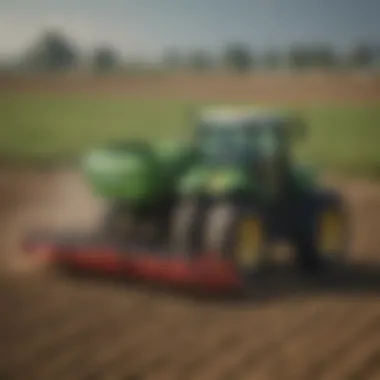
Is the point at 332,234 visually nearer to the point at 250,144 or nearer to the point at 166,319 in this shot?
the point at 250,144

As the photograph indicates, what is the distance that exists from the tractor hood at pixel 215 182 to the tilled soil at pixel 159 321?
0.72ft

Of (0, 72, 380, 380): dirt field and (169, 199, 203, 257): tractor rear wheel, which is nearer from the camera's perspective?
(0, 72, 380, 380): dirt field

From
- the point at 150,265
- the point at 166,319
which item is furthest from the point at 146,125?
the point at 166,319

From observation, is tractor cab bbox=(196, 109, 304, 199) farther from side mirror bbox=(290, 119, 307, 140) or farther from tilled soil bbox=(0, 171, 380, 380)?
tilled soil bbox=(0, 171, 380, 380)

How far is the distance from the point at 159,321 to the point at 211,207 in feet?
1.19

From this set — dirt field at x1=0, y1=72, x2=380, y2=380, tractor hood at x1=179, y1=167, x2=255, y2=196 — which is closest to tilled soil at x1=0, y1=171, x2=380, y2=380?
dirt field at x1=0, y1=72, x2=380, y2=380

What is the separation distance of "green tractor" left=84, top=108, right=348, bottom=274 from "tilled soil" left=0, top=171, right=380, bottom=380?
0.20 feet

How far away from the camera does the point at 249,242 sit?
232cm

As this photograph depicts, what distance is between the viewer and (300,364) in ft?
6.72

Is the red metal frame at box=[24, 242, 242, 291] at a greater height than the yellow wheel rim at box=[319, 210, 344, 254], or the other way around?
the yellow wheel rim at box=[319, 210, 344, 254]

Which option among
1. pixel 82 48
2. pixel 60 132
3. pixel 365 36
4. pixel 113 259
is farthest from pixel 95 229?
pixel 365 36

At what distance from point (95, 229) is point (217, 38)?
1.58 ft

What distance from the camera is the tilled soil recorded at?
2.06 m

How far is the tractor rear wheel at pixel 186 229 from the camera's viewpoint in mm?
2248
